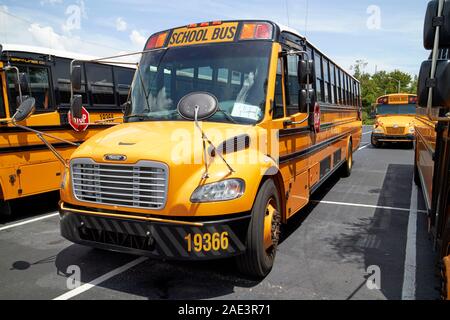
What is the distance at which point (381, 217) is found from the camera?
6238 mm

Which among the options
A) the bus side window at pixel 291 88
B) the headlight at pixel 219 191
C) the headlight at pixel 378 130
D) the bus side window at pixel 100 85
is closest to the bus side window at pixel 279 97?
the bus side window at pixel 291 88

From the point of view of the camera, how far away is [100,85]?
827cm

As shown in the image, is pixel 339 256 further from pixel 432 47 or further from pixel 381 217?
pixel 432 47

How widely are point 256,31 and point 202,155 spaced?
1.81 m

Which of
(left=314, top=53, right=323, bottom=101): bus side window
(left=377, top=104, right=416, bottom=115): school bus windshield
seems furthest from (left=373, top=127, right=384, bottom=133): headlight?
(left=314, top=53, right=323, bottom=101): bus side window

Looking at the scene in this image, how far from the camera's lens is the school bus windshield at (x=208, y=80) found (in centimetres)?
404

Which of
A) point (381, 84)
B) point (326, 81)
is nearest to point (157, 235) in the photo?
point (326, 81)

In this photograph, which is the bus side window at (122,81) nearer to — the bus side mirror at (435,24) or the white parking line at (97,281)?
the white parking line at (97,281)

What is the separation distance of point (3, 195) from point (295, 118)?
15.3 ft

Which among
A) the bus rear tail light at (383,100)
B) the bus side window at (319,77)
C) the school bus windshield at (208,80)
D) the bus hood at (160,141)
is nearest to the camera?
the bus hood at (160,141)

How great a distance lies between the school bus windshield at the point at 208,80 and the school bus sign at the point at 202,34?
0.29ft

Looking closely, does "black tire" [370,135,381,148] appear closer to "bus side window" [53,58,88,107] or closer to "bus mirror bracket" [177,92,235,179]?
"bus side window" [53,58,88,107]

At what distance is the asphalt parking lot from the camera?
3.63 metres

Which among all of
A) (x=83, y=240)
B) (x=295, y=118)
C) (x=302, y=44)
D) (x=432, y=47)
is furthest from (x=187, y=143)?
(x=302, y=44)
